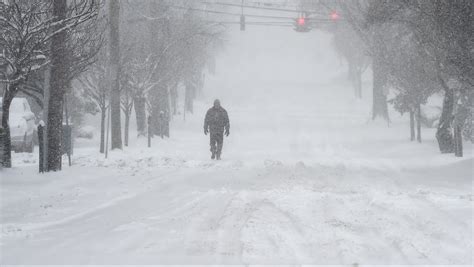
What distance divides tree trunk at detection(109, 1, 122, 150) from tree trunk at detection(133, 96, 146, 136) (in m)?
4.42

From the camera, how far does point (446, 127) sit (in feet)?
56.2

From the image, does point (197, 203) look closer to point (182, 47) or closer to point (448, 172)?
point (448, 172)

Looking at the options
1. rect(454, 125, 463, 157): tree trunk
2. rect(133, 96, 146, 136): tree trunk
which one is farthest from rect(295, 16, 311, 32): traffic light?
rect(454, 125, 463, 157): tree trunk

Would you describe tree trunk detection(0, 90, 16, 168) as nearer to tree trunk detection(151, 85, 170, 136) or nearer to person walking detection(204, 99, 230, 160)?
person walking detection(204, 99, 230, 160)

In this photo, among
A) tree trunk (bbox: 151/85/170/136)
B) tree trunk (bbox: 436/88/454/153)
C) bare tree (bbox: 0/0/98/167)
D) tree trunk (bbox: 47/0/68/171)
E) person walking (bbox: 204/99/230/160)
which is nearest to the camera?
bare tree (bbox: 0/0/98/167)

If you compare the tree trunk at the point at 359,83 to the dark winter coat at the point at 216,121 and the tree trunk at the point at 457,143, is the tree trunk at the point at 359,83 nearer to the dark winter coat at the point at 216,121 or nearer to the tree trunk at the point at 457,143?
the tree trunk at the point at 457,143

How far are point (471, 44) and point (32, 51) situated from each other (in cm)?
831

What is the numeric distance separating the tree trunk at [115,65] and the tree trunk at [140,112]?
4.42m

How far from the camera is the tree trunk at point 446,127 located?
1689 cm

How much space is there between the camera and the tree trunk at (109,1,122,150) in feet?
58.4

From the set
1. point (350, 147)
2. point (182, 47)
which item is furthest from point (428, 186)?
point (182, 47)

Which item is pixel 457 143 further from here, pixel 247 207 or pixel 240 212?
pixel 240 212

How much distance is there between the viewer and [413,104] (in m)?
21.2

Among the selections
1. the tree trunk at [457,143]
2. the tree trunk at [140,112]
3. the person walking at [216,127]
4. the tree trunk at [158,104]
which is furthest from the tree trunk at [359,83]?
the person walking at [216,127]
